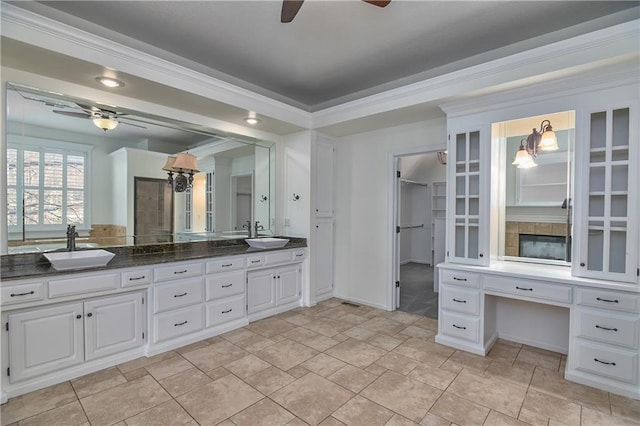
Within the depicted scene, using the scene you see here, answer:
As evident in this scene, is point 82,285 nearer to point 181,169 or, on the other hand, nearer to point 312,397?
point 181,169

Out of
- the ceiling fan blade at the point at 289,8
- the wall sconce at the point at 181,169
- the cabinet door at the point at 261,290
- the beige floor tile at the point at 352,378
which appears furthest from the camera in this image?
the cabinet door at the point at 261,290

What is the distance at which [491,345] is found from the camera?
3.10 m

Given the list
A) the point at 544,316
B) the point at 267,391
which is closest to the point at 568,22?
the point at 544,316

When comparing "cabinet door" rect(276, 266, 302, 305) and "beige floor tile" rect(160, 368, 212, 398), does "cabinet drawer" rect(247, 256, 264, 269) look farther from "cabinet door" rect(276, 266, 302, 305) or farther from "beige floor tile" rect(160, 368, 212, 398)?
"beige floor tile" rect(160, 368, 212, 398)

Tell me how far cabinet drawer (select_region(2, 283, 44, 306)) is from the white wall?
3446mm

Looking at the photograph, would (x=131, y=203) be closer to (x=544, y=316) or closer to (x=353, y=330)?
(x=353, y=330)

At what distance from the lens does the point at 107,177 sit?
308 centimetres

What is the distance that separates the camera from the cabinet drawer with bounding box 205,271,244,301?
3305 mm

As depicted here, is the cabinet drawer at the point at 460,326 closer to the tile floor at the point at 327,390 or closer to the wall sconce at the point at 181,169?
the tile floor at the point at 327,390

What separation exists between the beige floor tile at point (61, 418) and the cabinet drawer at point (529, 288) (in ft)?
11.0

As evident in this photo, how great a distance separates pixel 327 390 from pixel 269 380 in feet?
1.59

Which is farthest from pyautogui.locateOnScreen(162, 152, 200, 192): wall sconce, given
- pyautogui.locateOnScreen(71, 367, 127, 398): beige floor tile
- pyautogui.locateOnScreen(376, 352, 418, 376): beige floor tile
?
pyautogui.locateOnScreen(376, 352, 418, 376): beige floor tile

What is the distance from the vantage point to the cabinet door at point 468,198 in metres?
3.02

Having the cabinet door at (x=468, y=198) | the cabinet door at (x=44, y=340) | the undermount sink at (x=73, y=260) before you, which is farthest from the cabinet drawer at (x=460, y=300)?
the cabinet door at (x=44, y=340)
